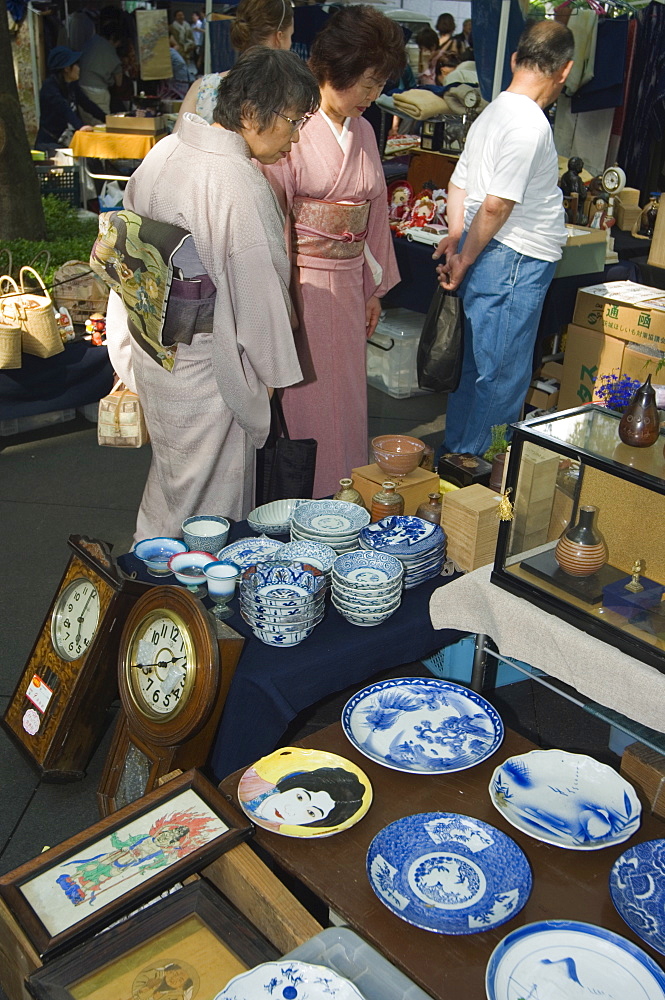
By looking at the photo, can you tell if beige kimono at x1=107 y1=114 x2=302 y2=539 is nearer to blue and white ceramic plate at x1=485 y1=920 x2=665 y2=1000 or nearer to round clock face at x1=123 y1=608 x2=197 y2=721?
A: round clock face at x1=123 y1=608 x2=197 y2=721

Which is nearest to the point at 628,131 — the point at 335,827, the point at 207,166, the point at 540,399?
the point at 540,399

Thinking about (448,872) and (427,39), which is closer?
(448,872)

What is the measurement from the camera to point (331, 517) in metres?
2.47

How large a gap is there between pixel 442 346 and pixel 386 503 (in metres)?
1.55

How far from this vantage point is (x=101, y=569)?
88.7 inches

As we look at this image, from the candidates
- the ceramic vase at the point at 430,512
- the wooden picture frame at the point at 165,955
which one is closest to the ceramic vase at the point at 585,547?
the ceramic vase at the point at 430,512

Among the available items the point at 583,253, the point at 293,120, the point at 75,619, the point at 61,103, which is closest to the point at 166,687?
the point at 75,619

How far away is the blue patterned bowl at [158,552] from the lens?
232 cm

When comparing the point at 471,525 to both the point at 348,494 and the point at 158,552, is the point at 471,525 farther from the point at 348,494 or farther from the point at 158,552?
the point at 158,552

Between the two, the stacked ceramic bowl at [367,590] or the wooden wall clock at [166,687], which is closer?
the wooden wall clock at [166,687]

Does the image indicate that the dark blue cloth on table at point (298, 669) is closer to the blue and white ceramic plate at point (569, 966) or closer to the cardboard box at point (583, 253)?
the blue and white ceramic plate at point (569, 966)

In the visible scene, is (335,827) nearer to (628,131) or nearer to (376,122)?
(628,131)

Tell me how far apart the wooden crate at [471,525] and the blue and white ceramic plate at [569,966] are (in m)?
1.03

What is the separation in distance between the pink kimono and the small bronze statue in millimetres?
1579
